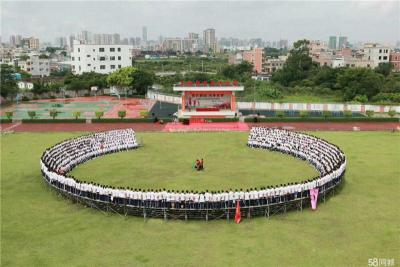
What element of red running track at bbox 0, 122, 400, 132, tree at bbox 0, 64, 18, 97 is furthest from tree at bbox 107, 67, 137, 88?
red running track at bbox 0, 122, 400, 132

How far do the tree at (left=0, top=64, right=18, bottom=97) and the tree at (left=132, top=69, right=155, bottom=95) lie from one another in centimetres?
1651

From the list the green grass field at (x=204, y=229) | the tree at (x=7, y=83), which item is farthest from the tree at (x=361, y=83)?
the tree at (x=7, y=83)

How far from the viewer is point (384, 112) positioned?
48.7m

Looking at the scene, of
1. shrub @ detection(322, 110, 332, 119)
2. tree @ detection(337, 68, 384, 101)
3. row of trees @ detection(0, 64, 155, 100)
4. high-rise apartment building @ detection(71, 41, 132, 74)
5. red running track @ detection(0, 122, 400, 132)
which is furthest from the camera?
high-rise apartment building @ detection(71, 41, 132, 74)

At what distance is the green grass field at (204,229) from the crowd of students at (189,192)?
71cm

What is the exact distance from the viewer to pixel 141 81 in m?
65.2

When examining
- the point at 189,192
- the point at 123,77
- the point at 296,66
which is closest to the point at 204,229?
the point at 189,192

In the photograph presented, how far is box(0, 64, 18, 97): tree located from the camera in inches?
2243

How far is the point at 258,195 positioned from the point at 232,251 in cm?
336

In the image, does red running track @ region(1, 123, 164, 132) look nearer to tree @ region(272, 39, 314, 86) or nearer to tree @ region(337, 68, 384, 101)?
tree @ region(337, 68, 384, 101)

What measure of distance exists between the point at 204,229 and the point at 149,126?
995 inches

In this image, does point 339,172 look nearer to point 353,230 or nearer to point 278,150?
point 353,230

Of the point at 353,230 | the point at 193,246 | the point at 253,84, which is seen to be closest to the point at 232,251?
the point at 193,246

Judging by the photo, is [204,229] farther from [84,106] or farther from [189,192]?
[84,106]
